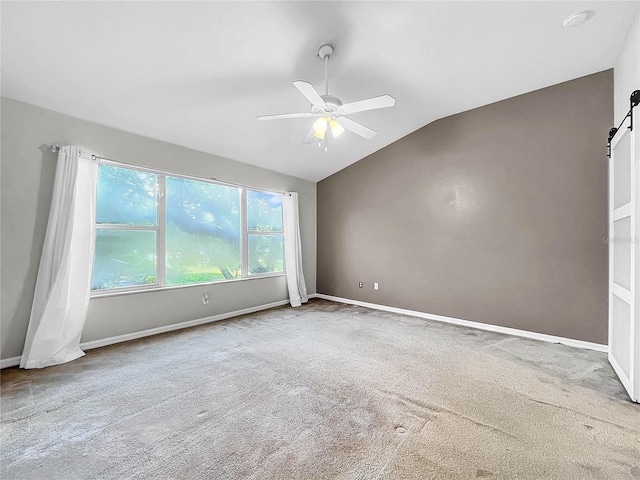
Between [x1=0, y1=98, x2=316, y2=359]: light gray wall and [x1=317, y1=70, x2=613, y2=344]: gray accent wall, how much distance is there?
8.19 ft

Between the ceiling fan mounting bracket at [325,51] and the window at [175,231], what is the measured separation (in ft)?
8.06

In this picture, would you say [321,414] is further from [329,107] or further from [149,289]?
[149,289]

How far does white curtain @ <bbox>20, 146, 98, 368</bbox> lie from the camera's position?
2.58m

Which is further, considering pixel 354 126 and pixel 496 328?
pixel 496 328

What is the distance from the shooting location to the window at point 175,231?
10.5ft

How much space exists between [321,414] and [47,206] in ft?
10.7

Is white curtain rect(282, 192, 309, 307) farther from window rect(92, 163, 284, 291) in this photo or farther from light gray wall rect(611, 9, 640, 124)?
light gray wall rect(611, 9, 640, 124)

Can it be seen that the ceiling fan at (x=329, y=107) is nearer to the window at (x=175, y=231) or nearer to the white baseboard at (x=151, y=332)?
the window at (x=175, y=231)

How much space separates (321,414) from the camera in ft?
6.07

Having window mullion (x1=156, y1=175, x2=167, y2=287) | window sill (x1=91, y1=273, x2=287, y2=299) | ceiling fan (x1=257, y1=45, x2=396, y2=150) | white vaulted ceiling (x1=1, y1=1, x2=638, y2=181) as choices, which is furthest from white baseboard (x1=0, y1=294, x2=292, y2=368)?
ceiling fan (x1=257, y1=45, x2=396, y2=150)

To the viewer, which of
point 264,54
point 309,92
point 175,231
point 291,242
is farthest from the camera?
point 291,242

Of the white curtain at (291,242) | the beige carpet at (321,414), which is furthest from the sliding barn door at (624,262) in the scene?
the white curtain at (291,242)

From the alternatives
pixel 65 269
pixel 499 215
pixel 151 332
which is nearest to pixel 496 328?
pixel 499 215

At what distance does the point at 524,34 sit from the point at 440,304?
10.8ft
